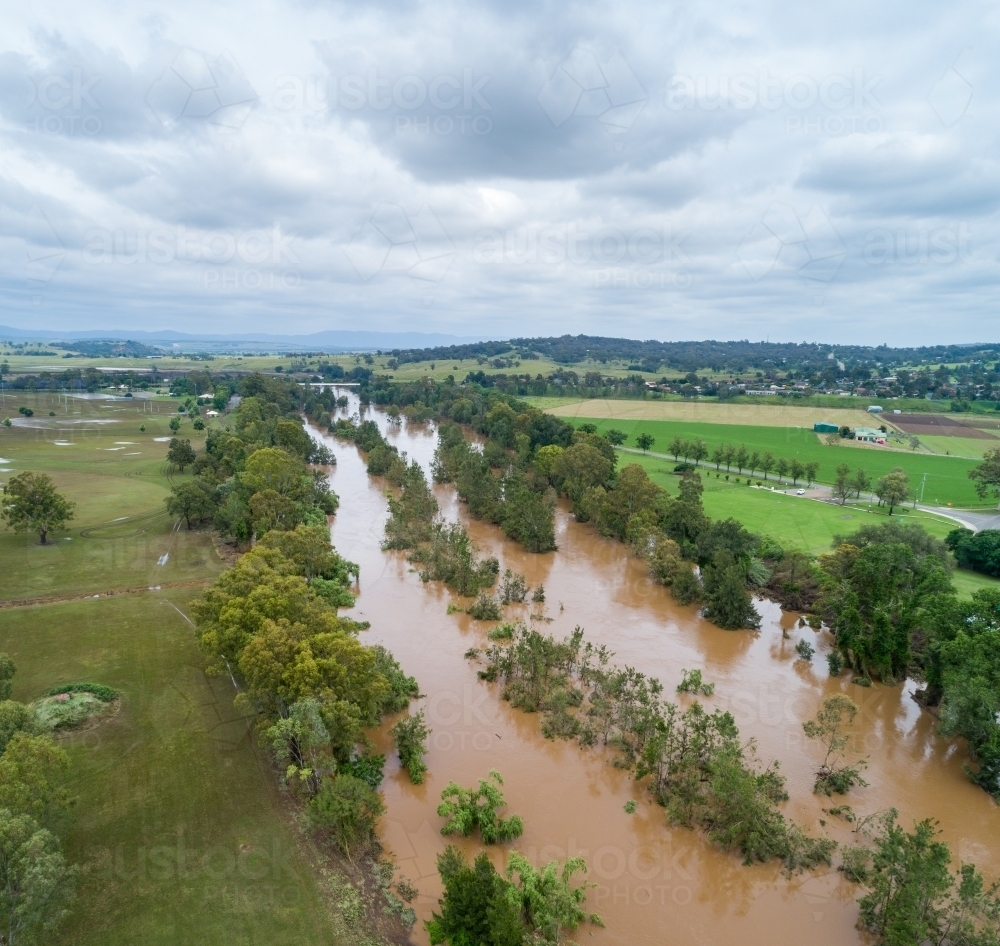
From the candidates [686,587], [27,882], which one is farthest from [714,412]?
[27,882]

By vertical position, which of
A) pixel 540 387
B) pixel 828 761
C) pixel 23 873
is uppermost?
pixel 540 387

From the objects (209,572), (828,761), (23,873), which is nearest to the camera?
(23,873)

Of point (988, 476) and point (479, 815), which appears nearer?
point (479, 815)

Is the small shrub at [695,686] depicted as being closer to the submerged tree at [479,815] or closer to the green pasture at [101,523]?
the submerged tree at [479,815]

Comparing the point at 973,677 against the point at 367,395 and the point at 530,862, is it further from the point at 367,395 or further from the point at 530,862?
the point at 367,395

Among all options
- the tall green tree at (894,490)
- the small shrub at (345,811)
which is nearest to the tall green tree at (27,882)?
the small shrub at (345,811)

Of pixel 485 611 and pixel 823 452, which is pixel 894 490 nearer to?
pixel 823 452

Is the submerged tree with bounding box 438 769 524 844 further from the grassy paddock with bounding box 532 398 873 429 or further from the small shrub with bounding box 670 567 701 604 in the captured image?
the grassy paddock with bounding box 532 398 873 429

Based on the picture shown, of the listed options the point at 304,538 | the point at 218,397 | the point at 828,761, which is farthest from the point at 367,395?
the point at 828,761
